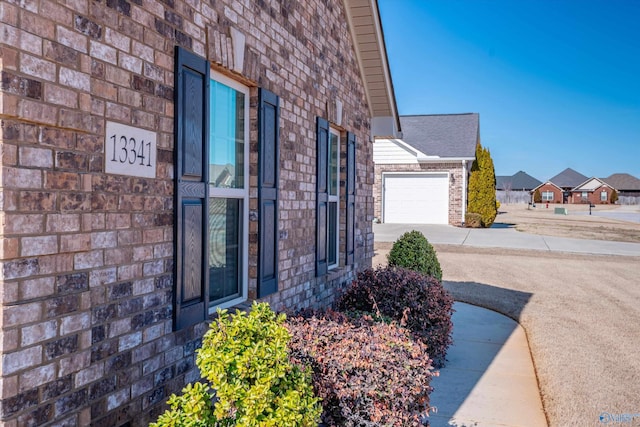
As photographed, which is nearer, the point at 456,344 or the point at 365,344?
the point at 365,344

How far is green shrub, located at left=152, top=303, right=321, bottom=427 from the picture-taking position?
2.30 metres

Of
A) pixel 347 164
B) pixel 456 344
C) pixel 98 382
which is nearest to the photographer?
pixel 98 382

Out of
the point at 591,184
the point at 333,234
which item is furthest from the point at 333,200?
the point at 591,184

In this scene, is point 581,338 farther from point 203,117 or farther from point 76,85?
point 76,85

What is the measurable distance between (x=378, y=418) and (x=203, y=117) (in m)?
2.24

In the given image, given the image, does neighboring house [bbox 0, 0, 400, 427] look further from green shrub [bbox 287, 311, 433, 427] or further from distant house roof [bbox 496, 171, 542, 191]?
distant house roof [bbox 496, 171, 542, 191]

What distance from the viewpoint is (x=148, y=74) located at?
2973 millimetres

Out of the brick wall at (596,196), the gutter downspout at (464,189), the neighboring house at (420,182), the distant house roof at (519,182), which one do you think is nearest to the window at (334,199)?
the neighboring house at (420,182)

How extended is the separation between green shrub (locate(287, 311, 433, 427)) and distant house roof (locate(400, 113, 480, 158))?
72.7ft

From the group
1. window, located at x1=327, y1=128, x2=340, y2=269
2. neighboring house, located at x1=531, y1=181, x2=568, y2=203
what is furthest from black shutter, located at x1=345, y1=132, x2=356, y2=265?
neighboring house, located at x1=531, y1=181, x2=568, y2=203

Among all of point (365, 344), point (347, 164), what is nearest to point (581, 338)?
point (347, 164)

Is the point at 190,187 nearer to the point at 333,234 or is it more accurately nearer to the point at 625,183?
the point at 333,234

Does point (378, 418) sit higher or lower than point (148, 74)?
lower

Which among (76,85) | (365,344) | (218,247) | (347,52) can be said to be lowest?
(365,344)
